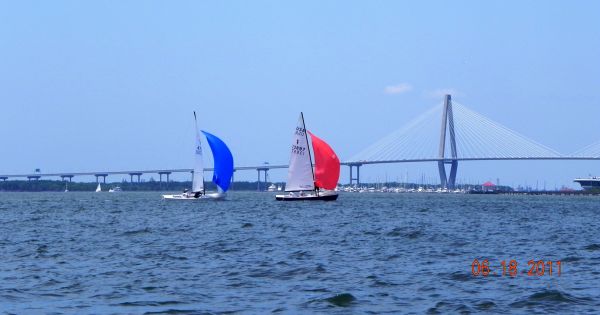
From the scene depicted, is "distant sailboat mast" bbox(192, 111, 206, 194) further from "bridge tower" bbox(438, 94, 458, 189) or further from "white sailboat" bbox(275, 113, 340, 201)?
"bridge tower" bbox(438, 94, 458, 189)

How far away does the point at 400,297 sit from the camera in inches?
568

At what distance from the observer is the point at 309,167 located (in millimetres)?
55812

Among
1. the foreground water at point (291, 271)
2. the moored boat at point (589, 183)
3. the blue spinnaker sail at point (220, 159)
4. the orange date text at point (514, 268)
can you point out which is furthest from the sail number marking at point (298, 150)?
the moored boat at point (589, 183)

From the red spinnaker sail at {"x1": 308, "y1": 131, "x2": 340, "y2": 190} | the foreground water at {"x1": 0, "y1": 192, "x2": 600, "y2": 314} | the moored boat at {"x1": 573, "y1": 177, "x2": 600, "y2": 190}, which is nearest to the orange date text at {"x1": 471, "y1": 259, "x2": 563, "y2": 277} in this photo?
the foreground water at {"x1": 0, "y1": 192, "x2": 600, "y2": 314}

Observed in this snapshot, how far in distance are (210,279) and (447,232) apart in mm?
12990

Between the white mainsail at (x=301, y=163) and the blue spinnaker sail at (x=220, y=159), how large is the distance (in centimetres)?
330

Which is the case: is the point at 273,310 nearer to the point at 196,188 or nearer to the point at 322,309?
the point at 322,309

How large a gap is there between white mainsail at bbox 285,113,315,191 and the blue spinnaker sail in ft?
10.8

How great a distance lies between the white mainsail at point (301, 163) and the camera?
55.8 m

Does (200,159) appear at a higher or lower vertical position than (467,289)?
higher

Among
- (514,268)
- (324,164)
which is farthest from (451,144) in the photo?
(514,268)

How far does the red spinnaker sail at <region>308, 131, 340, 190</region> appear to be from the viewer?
55875mm


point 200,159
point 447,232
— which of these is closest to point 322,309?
point 447,232

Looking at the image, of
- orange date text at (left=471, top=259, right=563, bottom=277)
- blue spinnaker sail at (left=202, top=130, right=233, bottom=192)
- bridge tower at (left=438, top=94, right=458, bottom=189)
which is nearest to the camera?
orange date text at (left=471, top=259, right=563, bottom=277)
